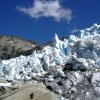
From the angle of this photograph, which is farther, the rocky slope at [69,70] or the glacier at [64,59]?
the glacier at [64,59]

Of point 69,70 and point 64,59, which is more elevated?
point 64,59

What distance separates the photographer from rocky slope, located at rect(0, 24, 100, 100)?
6029 inches

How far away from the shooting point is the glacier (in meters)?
175

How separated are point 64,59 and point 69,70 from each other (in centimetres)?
1522

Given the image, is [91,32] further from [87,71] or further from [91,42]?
[87,71]

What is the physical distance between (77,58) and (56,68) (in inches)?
484

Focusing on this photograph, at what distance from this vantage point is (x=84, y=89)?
150500mm

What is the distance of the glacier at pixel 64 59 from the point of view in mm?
175375

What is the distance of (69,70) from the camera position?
178m

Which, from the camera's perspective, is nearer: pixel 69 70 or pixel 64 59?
pixel 69 70

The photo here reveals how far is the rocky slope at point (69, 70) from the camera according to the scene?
502 feet

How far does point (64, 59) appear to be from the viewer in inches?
7584

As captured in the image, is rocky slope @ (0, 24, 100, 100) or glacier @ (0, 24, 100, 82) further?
glacier @ (0, 24, 100, 82)

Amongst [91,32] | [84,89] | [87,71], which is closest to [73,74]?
[87,71]
